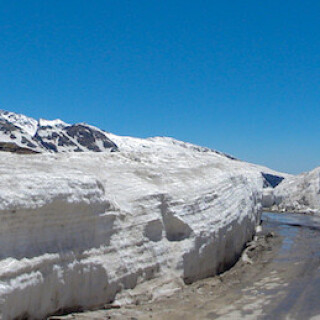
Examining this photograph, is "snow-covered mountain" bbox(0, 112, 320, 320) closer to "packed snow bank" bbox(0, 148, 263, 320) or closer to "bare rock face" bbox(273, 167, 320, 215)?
"packed snow bank" bbox(0, 148, 263, 320)

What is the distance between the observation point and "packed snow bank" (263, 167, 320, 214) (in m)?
49.6

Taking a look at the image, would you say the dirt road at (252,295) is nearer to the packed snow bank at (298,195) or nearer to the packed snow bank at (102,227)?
the packed snow bank at (102,227)

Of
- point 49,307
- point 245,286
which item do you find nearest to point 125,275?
point 49,307

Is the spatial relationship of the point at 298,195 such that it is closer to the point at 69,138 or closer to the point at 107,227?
the point at 107,227

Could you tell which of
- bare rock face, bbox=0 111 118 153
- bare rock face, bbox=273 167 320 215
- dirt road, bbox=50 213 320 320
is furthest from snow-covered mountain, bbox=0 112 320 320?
bare rock face, bbox=0 111 118 153

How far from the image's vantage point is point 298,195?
53.7 m

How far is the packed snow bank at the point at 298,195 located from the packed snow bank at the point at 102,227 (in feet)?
105

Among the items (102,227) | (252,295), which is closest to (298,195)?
(252,295)

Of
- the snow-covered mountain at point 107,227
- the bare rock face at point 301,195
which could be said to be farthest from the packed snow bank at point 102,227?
the bare rock face at point 301,195

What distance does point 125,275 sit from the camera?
1253cm

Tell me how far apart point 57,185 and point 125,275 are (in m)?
3.43

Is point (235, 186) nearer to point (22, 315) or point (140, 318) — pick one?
point (140, 318)

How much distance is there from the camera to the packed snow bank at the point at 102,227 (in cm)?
999

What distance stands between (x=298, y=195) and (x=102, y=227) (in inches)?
1793
